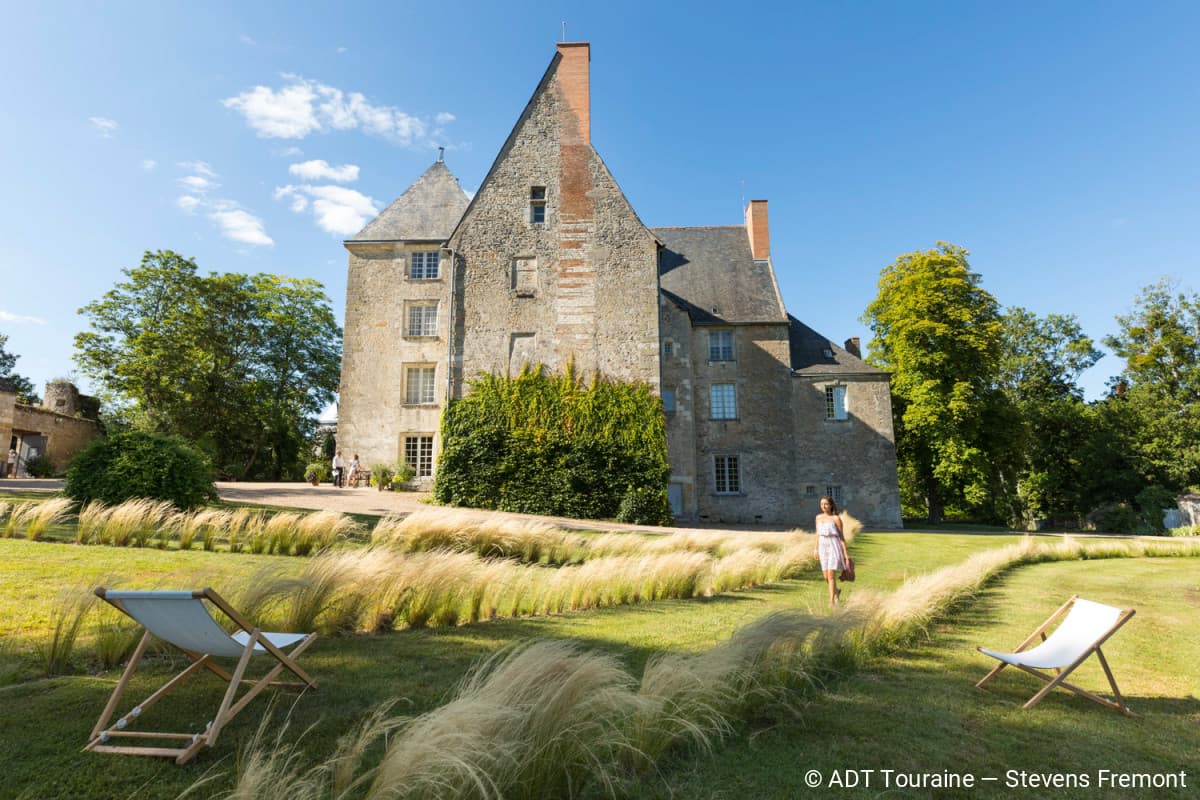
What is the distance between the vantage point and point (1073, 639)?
4746 millimetres

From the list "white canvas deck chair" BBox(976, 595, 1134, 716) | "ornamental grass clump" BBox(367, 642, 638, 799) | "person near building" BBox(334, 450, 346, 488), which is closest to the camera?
"ornamental grass clump" BBox(367, 642, 638, 799)

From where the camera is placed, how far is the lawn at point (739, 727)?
3197 millimetres

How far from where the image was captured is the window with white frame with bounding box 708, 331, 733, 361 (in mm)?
27062

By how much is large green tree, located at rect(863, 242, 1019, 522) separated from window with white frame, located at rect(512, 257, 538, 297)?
17.0 meters

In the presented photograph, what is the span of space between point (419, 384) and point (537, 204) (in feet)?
28.1

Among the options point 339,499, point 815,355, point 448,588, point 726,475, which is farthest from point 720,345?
point 448,588

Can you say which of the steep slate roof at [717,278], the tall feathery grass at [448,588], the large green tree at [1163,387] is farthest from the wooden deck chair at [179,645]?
the large green tree at [1163,387]

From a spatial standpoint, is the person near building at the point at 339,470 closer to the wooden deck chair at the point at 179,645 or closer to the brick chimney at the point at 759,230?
the brick chimney at the point at 759,230

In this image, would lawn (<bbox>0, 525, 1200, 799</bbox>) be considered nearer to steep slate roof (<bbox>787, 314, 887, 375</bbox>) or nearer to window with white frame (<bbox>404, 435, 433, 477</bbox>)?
window with white frame (<bbox>404, 435, 433, 477</bbox>)

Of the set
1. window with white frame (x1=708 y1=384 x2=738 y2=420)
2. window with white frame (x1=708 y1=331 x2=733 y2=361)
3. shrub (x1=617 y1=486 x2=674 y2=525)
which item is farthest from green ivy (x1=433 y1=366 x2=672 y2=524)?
window with white frame (x1=708 y1=331 x2=733 y2=361)

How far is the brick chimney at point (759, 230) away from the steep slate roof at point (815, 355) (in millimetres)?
3274

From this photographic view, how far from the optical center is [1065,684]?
14.8ft

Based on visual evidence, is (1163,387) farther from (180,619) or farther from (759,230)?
(180,619)

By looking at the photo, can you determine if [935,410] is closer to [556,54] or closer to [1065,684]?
[556,54]
